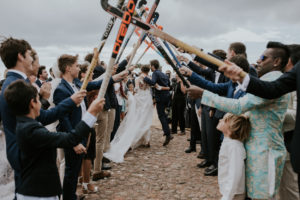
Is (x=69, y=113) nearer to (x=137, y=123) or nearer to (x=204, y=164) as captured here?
(x=204, y=164)

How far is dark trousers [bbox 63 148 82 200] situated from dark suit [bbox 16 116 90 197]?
105 cm

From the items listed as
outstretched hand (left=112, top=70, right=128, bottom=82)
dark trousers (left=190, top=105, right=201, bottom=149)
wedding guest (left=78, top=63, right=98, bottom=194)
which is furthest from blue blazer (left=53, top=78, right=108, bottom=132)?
dark trousers (left=190, top=105, right=201, bottom=149)

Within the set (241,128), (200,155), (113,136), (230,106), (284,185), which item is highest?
(230,106)

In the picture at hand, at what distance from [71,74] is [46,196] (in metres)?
1.74

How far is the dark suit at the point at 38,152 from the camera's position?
1.93 metres

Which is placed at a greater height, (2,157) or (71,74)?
(71,74)

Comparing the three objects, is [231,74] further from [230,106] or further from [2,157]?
[2,157]

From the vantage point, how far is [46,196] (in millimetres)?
2049

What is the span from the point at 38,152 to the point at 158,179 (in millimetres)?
3207

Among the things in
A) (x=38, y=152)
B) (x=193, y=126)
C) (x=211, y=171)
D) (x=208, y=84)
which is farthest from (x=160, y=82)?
(x=38, y=152)

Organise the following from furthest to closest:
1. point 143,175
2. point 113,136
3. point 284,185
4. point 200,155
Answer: point 113,136 < point 200,155 < point 143,175 < point 284,185

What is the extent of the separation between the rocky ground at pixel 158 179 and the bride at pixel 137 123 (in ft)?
1.21

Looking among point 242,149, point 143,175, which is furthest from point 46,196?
point 143,175

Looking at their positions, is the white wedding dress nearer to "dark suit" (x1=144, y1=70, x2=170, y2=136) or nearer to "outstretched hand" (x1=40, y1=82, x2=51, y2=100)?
"dark suit" (x1=144, y1=70, x2=170, y2=136)
